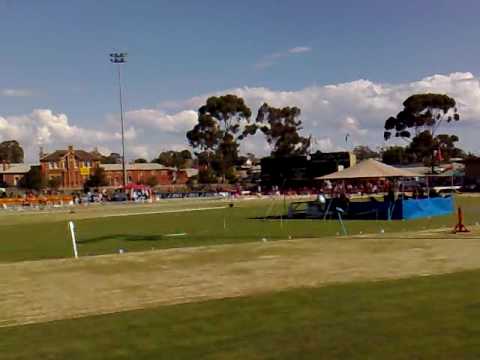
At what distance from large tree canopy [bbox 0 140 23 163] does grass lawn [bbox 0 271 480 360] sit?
185 meters

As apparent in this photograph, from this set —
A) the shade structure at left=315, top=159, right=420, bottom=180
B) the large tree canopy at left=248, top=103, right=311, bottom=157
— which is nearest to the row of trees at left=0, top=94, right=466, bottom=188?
the large tree canopy at left=248, top=103, right=311, bottom=157

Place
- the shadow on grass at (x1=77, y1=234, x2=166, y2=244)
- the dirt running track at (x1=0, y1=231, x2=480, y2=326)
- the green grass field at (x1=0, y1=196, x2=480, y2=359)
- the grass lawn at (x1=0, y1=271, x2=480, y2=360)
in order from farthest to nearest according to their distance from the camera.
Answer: the shadow on grass at (x1=77, y1=234, x2=166, y2=244) → the dirt running track at (x1=0, y1=231, x2=480, y2=326) → the green grass field at (x1=0, y1=196, x2=480, y2=359) → the grass lawn at (x1=0, y1=271, x2=480, y2=360)

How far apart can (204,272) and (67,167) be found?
130198 mm

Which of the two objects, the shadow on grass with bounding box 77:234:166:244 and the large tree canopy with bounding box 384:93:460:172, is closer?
the shadow on grass with bounding box 77:234:166:244

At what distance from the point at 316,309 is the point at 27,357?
4.62 m

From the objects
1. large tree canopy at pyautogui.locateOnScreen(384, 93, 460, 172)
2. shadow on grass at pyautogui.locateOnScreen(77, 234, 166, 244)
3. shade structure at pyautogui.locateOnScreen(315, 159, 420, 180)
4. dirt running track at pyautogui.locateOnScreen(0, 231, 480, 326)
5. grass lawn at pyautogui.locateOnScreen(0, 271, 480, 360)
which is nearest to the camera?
grass lawn at pyautogui.locateOnScreen(0, 271, 480, 360)

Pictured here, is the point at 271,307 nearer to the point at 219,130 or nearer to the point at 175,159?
the point at 219,130

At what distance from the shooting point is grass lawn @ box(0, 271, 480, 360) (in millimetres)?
8469

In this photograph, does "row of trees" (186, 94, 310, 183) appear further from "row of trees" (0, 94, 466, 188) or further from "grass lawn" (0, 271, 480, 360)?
"grass lawn" (0, 271, 480, 360)

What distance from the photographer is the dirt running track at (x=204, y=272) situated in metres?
12.6

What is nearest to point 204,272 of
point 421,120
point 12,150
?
point 421,120

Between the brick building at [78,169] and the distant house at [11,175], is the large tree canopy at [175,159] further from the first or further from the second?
the distant house at [11,175]

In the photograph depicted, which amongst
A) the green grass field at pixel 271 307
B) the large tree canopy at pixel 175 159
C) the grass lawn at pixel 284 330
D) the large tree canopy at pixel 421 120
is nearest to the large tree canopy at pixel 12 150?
the large tree canopy at pixel 175 159

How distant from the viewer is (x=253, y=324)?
10.1 metres
